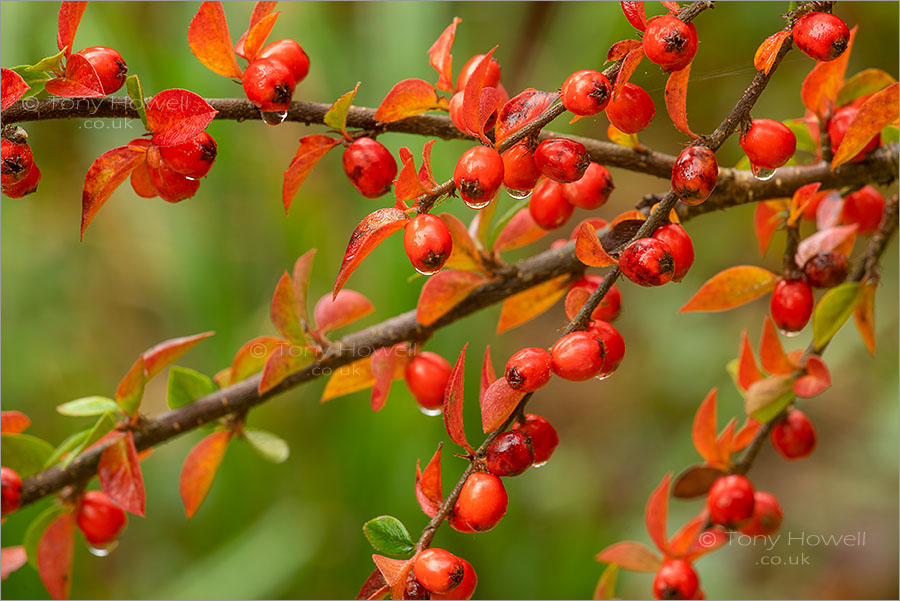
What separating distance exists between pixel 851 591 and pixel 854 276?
1.15 meters

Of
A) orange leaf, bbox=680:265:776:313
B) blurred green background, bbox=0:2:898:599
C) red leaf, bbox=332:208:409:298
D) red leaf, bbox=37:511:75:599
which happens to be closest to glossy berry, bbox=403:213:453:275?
red leaf, bbox=332:208:409:298

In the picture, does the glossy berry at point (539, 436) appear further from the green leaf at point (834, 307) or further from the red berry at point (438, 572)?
the green leaf at point (834, 307)

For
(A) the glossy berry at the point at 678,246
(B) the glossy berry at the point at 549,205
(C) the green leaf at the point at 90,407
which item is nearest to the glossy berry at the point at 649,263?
(A) the glossy berry at the point at 678,246

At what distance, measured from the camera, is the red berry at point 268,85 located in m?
0.40

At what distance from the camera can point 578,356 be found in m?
0.36

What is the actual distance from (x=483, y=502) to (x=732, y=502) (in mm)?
249

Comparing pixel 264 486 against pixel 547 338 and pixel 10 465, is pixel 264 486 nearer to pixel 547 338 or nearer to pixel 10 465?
pixel 547 338

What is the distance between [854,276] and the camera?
0.54 meters

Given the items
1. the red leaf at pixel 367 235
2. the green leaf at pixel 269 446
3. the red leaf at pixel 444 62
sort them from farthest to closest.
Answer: the green leaf at pixel 269 446
the red leaf at pixel 444 62
the red leaf at pixel 367 235

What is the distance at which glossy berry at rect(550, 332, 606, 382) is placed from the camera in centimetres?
36

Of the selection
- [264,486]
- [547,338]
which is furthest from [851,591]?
[264,486]

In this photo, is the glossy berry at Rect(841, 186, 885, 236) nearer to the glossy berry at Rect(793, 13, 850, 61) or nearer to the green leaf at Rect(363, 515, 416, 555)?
the glossy berry at Rect(793, 13, 850, 61)

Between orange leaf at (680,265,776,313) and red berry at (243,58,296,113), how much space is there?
0.28 metres

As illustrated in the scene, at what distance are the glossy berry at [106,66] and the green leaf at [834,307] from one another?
0.43 m
